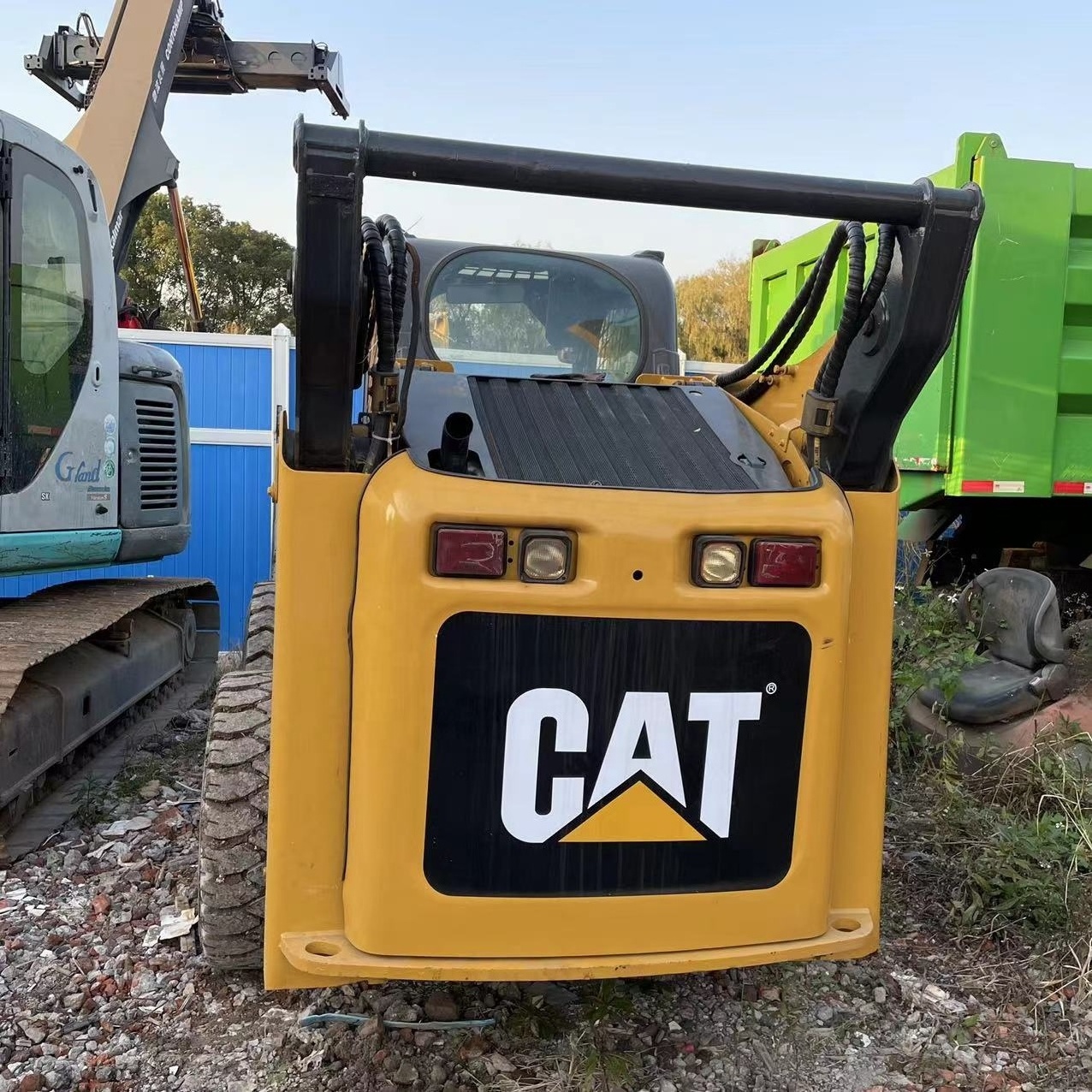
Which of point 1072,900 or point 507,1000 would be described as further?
point 1072,900

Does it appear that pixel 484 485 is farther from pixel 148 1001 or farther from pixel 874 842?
pixel 148 1001

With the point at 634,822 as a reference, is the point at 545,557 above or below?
above

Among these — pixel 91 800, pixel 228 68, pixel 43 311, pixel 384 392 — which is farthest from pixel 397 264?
pixel 228 68

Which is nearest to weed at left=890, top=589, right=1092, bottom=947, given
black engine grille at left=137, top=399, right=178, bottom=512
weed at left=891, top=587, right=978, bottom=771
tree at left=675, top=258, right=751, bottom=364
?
weed at left=891, top=587, right=978, bottom=771

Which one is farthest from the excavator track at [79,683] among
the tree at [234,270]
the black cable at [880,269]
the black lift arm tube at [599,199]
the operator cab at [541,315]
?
the tree at [234,270]

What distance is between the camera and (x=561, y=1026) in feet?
8.11

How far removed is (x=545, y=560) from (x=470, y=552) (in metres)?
A: 0.15

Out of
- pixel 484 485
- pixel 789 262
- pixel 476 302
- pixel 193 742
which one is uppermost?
pixel 789 262

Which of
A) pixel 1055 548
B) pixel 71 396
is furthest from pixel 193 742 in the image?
pixel 1055 548

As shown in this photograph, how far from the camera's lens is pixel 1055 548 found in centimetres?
523

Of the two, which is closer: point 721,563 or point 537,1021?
point 721,563

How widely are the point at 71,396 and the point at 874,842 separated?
368cm

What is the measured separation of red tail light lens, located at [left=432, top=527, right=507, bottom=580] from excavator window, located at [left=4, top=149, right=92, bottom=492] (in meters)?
2.71

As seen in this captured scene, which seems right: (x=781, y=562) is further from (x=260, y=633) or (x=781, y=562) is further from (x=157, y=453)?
(x=157, y=453)
